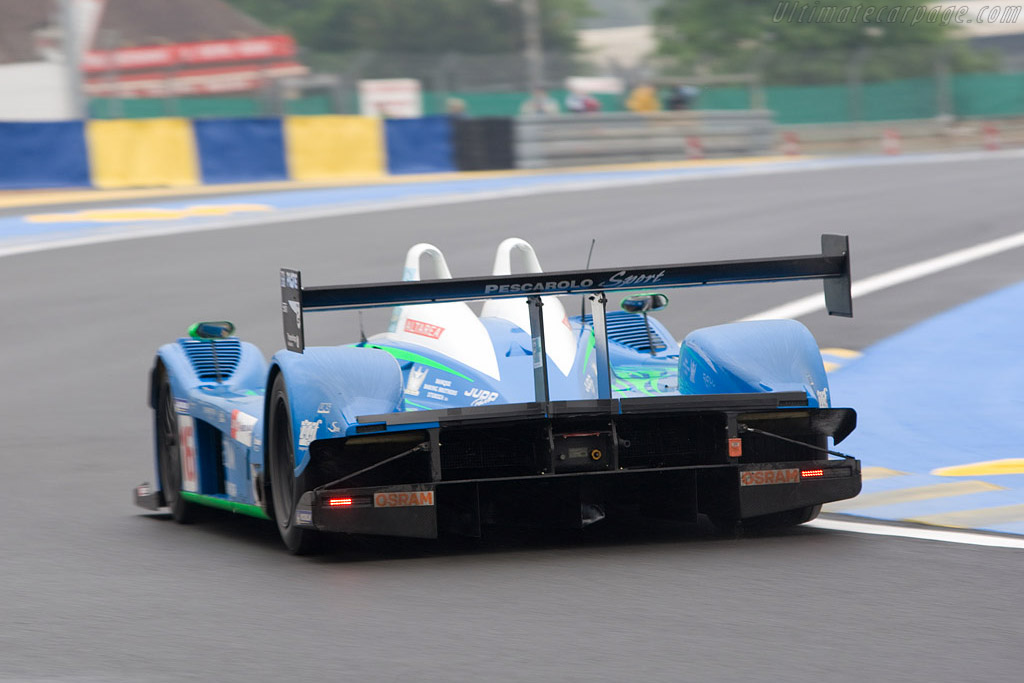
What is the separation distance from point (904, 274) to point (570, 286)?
11322mm

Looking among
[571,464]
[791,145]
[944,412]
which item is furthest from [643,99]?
[571,464]

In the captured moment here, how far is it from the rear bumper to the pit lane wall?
67.6 ft

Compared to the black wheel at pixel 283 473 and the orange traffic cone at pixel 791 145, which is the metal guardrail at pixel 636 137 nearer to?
the orange traffic cone at pixel 791 145

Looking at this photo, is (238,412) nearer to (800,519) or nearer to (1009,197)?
(800,519)

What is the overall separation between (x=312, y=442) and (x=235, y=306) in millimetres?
10052

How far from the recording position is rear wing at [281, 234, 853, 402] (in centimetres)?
592

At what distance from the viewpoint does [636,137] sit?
33.2 m

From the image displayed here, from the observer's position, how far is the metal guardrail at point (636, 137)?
30.9 meters

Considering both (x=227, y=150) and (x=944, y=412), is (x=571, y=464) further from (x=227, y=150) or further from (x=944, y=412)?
(x=227, y=150)

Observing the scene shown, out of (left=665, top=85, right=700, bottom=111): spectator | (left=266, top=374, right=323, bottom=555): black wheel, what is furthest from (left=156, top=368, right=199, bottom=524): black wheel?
(left=665, top=85, right=700, bottom=111): spectator

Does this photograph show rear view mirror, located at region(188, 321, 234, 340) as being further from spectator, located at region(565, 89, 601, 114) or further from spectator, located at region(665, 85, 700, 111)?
spectator, located at region(665, 85, 700, 111)

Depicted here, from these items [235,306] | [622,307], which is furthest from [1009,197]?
[622,307]

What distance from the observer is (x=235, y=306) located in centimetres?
1593

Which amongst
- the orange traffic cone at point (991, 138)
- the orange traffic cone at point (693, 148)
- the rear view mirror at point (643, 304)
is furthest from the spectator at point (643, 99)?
the rear view mirror at point (643, 304)
